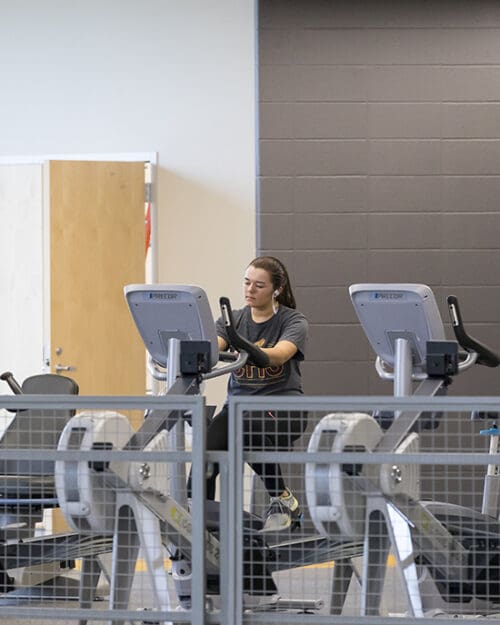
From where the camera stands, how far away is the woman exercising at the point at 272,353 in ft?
15.2

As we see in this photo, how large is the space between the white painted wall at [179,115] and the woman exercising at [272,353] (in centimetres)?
160

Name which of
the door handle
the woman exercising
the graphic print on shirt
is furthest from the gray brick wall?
the graphic print on shirt

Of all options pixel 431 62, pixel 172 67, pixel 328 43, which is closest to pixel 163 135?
pixel 172 67

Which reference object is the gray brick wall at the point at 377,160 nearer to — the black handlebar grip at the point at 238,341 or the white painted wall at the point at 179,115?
the white painted wall at the point at 179,115

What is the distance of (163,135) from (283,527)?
10.1ft

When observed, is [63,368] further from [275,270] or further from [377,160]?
[377,160]

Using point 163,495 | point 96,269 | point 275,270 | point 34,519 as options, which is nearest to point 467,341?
point 275,270

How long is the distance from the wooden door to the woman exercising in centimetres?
151

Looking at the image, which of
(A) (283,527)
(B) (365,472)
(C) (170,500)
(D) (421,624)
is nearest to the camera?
(D) (421,624)

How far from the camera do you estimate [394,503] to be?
338 centimetres

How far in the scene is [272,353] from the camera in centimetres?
469

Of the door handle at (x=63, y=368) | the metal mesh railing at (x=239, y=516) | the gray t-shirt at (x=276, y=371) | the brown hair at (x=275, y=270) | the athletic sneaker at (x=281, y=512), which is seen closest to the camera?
the metal mesh railing at (x=239, y=516)

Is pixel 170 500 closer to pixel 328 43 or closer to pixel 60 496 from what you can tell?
pixel 60 496

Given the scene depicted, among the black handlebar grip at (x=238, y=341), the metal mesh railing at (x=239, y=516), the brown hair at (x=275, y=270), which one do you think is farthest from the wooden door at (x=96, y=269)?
the metal mesh railing at (x=239, y=516)
